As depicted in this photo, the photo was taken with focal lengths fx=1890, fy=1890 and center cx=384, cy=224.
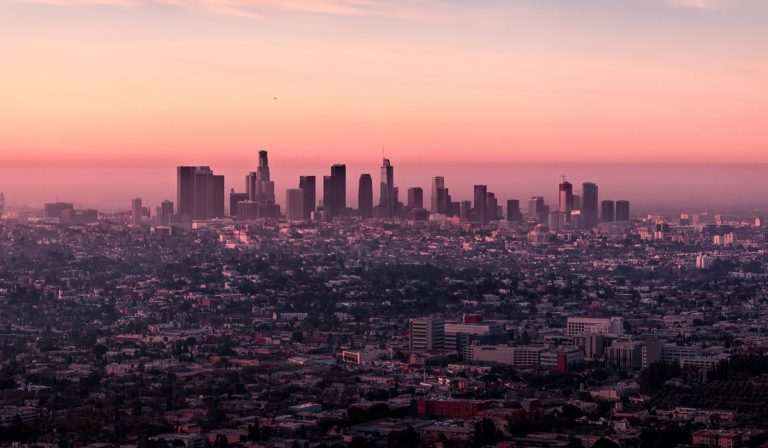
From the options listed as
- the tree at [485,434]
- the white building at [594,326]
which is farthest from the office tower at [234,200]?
the tree at [485,434]

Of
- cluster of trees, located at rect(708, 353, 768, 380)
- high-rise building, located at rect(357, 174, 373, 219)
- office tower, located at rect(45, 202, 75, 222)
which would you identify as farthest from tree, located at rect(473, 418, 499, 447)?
high-rise building, located at rect(357, 174, 373, 219)

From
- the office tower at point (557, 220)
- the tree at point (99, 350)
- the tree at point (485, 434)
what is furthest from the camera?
the office tower at point (557, 220)

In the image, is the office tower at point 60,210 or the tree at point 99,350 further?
the office tower at point 60,210

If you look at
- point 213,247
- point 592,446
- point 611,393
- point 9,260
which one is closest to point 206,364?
point 611,393

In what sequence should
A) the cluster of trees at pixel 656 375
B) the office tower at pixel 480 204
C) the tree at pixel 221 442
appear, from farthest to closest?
the office tower at pixel 480 204
the cluster of trees at pixel 656 375
the tree at pixel 221 442

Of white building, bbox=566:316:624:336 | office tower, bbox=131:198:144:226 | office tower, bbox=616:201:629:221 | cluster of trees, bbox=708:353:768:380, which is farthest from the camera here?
office tower, bbox=616:201:629:221

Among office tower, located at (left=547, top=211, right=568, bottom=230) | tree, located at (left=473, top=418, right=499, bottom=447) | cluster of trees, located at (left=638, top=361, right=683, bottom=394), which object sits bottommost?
tree, located at (left=473, top=418, right=499, bottom=447)

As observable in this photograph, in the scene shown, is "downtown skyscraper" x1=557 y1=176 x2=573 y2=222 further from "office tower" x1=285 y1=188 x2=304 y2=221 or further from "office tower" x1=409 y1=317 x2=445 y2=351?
"office tower" x1=409 y1=317 x2=445 y2=351

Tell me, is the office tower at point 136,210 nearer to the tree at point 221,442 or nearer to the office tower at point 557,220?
the office tower at point 557,220
